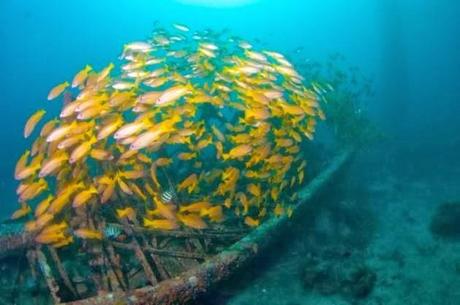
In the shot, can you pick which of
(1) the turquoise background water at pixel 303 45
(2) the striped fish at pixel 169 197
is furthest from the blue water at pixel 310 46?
(2) the striped fish at pixel 169 197

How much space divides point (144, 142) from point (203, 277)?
89.4 inches

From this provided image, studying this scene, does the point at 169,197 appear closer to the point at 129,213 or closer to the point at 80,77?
the point at 129,213

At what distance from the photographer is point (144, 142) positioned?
5.53 m

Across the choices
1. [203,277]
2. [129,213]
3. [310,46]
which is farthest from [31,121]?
[310,46]

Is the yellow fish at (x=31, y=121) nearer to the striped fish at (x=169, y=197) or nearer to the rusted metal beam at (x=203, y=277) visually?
the striped fish at (x=169, y=197)

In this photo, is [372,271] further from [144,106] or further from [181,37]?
[181,37]

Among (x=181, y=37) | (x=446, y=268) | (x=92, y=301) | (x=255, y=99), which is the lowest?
(x=446, y=268)

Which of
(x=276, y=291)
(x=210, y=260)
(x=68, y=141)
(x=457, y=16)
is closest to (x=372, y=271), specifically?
(x=276, y=291)

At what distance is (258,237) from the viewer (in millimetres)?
7352

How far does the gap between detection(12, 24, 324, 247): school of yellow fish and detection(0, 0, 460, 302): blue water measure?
32.5 ft

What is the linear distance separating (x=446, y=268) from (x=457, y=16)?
98.5 metres

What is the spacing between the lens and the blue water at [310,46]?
29734 mm

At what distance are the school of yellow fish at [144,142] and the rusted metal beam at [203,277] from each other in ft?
1.24

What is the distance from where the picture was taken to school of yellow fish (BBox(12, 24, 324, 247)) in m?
6.14
